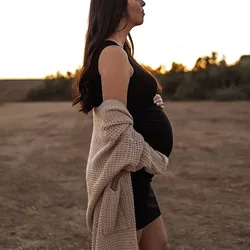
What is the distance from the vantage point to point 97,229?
6.84 ft

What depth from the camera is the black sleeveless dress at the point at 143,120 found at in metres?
2.13

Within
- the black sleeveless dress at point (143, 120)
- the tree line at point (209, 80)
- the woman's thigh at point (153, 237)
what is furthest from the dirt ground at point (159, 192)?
the tree line at point (209, 80)

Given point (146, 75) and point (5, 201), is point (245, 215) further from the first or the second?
point (146, 75)

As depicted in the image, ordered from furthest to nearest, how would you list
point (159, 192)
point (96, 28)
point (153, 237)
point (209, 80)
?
1. point (209, 80)
2. point (159, 192)
3. point (153, 237)
4. point (96, 28)

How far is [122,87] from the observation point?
80.1 inches

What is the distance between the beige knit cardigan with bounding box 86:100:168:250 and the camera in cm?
201

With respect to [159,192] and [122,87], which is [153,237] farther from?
[159,192]

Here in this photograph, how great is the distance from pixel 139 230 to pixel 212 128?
34.9 ft

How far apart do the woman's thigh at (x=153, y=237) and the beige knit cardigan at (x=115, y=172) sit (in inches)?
7.5

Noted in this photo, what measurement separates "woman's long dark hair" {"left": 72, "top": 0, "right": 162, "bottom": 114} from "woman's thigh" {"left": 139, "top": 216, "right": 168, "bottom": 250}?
1.96 ft

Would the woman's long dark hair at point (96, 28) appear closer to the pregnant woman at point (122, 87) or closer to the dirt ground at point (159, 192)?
the pregnant woman at point (122, 87)

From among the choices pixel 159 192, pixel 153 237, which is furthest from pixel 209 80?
pixel 153 237

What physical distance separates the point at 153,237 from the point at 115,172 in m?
0.45

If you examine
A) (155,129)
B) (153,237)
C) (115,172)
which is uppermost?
(155,129)
